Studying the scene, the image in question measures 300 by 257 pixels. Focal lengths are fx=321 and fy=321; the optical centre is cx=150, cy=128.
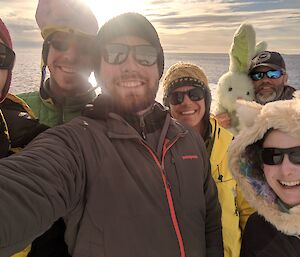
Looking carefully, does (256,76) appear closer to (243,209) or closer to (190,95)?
(190,95)

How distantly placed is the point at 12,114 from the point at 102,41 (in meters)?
0.67

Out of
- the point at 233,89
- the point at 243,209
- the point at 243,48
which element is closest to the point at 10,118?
the point at 243,209

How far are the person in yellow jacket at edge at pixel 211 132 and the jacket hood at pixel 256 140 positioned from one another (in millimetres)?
268

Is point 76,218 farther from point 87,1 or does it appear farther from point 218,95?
point 218,95

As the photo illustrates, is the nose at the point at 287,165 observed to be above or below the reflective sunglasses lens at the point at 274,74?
below

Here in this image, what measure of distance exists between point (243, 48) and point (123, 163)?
3.60m

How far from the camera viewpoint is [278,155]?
6.02ft

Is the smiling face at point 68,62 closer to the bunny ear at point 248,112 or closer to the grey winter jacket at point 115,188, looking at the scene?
the grey winter jacket at point 115,188

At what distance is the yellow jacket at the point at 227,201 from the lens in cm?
232

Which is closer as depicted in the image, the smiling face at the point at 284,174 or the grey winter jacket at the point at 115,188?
the grey winter jacket at the point at 115,188

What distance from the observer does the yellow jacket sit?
2318 millimetres

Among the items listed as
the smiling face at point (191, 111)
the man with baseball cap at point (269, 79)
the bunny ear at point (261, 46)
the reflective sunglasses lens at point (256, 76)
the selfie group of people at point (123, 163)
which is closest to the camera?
the selfie group of people at point (123, 163)

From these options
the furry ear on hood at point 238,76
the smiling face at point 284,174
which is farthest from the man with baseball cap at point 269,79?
the smiling face at point 284,174

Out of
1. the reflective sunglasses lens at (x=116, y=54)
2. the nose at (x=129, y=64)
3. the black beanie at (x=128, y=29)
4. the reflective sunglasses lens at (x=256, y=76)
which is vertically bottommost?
the reflective sunglasses lens at (x=256, y=76)
